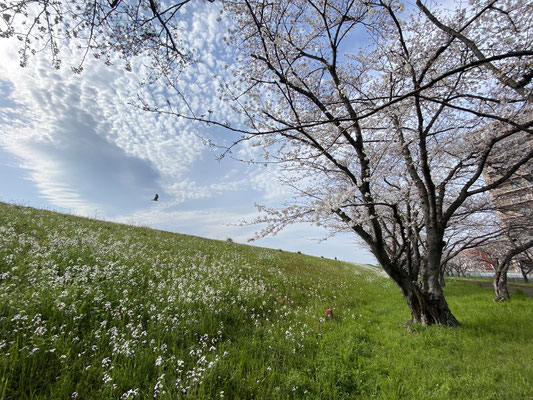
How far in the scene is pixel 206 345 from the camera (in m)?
4.36

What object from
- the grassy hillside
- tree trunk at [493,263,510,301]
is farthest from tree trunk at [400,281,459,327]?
tree trunk at [493,263,510,301]

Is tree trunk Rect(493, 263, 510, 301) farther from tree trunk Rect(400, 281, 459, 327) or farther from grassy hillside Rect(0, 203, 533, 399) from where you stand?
tree trunk Rect(400, 281, 459, 327)

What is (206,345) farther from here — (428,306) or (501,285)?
(501,285)

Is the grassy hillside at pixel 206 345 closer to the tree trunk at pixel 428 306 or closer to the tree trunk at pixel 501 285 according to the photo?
the tree trunk at pixel 428 306

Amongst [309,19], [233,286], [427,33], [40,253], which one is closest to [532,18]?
[427,33]

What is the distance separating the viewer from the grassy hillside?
3.23m

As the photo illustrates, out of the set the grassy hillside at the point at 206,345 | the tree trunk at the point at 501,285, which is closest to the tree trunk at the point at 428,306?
the grassy hillside at the point at 206,345

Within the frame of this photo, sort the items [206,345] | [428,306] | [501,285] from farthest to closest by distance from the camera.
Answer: [501,285], [428,306], [206,345]

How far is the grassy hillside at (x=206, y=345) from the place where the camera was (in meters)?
3.23

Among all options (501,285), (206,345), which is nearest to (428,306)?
(206,345)

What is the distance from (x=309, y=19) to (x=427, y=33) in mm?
3844

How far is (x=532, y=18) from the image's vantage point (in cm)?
579

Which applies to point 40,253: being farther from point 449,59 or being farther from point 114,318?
point 449,59

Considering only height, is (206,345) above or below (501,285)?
below
